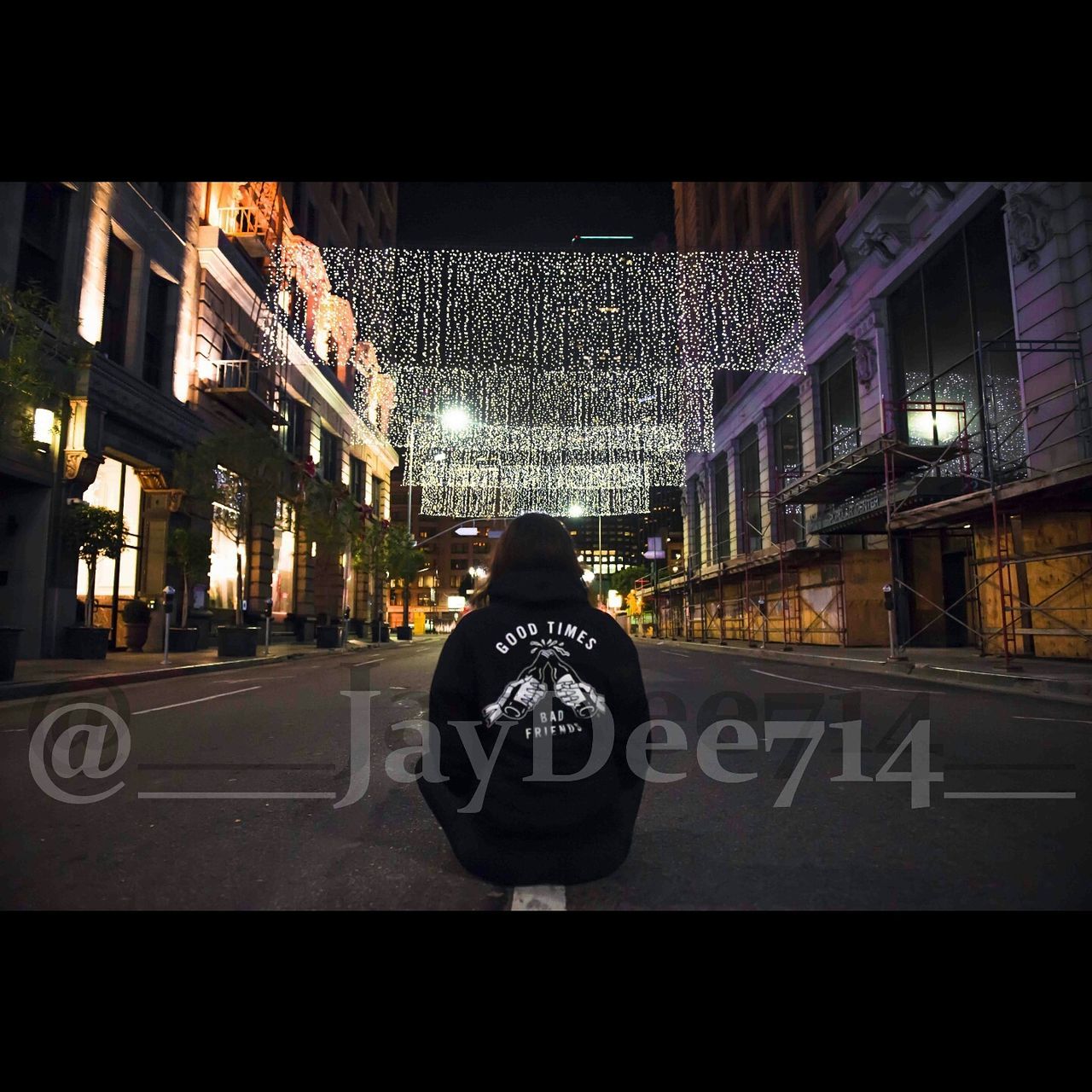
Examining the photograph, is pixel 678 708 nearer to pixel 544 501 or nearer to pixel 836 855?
pixel 836 855

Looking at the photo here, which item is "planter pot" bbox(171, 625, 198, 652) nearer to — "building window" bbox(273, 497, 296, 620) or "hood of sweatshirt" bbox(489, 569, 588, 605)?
"building window" bbox(273, 497, 296, 620)

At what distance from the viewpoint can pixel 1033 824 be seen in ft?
12.5

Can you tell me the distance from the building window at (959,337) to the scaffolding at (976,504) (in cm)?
10

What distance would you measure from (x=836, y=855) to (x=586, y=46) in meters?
3.39

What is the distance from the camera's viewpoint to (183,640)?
69.8 ft

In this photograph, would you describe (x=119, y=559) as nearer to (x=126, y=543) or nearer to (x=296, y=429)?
(x=126, y=543)

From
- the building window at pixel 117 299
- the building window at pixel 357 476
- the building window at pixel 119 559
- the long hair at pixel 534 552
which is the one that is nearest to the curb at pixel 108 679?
the building window at pixel 119 559

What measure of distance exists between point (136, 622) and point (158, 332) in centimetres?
976

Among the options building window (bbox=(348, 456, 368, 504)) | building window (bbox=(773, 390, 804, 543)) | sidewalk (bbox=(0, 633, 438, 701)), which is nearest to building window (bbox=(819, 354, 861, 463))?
building window (bbox=(773, 390, 804, 543))

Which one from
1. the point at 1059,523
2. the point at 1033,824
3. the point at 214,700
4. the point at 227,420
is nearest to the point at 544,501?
the point at 227,420

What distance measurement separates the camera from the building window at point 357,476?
48.8 m

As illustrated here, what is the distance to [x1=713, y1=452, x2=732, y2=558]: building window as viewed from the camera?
43531mm

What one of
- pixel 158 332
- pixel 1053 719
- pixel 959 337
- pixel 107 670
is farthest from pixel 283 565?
pixel 1053 719

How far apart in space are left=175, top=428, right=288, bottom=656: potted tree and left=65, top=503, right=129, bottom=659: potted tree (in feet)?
10.7
